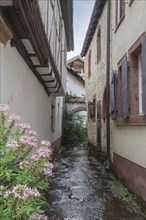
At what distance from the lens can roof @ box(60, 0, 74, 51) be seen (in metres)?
12.1

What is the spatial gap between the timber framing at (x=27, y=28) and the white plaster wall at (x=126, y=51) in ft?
7.23

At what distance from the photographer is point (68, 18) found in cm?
1386

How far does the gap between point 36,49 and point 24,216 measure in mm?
4102

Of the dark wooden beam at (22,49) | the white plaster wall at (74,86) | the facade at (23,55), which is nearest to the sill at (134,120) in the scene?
the facade at (23,55)

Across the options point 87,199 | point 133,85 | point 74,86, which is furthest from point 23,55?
point 74,86

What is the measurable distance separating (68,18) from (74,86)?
1348 centimetres

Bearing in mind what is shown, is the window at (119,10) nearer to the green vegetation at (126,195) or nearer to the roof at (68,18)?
the roof at (68,18)

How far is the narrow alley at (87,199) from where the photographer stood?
5.43 m

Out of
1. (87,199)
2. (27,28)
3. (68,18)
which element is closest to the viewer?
(27,28)

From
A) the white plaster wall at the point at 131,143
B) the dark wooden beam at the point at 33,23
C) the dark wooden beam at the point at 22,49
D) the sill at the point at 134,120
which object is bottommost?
the white plaster wall at the point at 131,143

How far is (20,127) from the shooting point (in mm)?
2926

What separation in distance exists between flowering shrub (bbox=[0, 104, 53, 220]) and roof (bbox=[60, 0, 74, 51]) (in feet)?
33.9

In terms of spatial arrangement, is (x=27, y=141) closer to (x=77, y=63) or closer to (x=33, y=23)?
(x=33, y=23)

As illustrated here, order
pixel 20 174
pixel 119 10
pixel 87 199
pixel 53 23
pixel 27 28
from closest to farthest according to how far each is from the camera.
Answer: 1. pixel 20 174
2. pixel 27 28
3. pixel 87 199
4. pixel 53 23
5. pixel 119 10
